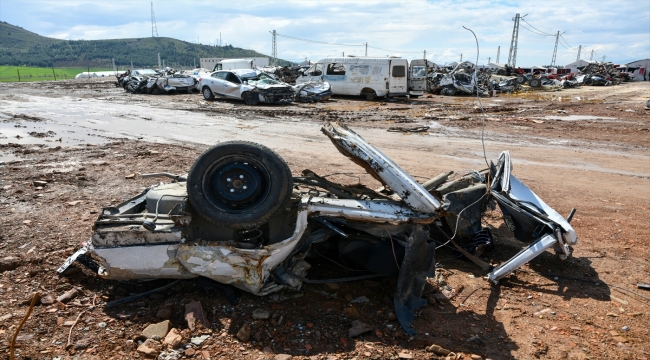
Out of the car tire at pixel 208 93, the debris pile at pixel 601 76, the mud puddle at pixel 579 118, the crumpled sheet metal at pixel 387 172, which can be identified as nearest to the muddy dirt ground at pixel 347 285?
the crumpled sheet metal at pixel 387 172

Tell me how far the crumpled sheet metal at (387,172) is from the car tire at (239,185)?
0.51 meters

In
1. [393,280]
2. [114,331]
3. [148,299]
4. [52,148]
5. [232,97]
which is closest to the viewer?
[114,331]

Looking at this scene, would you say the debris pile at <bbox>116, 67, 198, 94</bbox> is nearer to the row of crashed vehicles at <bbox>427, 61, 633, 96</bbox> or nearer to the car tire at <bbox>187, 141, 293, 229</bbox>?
the row of crashed vehicles at <bbox>427, 61, 633, 96</bbox>

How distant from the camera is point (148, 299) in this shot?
12.3ft

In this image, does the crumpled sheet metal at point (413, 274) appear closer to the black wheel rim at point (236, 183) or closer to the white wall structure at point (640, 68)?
the black wheel rim at point (236, 183)

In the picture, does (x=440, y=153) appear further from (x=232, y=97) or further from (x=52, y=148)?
(x=232, y=97)

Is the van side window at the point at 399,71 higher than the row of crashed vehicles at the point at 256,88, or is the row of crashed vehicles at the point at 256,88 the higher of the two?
the van side window at the point at 399,71

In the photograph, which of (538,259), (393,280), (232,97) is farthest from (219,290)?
(232,97)

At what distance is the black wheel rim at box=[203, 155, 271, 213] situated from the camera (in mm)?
3457

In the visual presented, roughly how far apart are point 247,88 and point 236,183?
16.5 m

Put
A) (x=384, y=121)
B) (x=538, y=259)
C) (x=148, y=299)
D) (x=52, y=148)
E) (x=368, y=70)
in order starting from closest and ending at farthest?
(x=148, y=299) < (x=538, y=259) < (x=52, y=148) < (x=384, y=121) < (x=368, y=70)

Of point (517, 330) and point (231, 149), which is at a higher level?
point (231, 149)

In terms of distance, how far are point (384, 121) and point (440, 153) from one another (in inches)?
207

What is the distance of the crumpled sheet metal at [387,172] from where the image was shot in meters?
3.43
